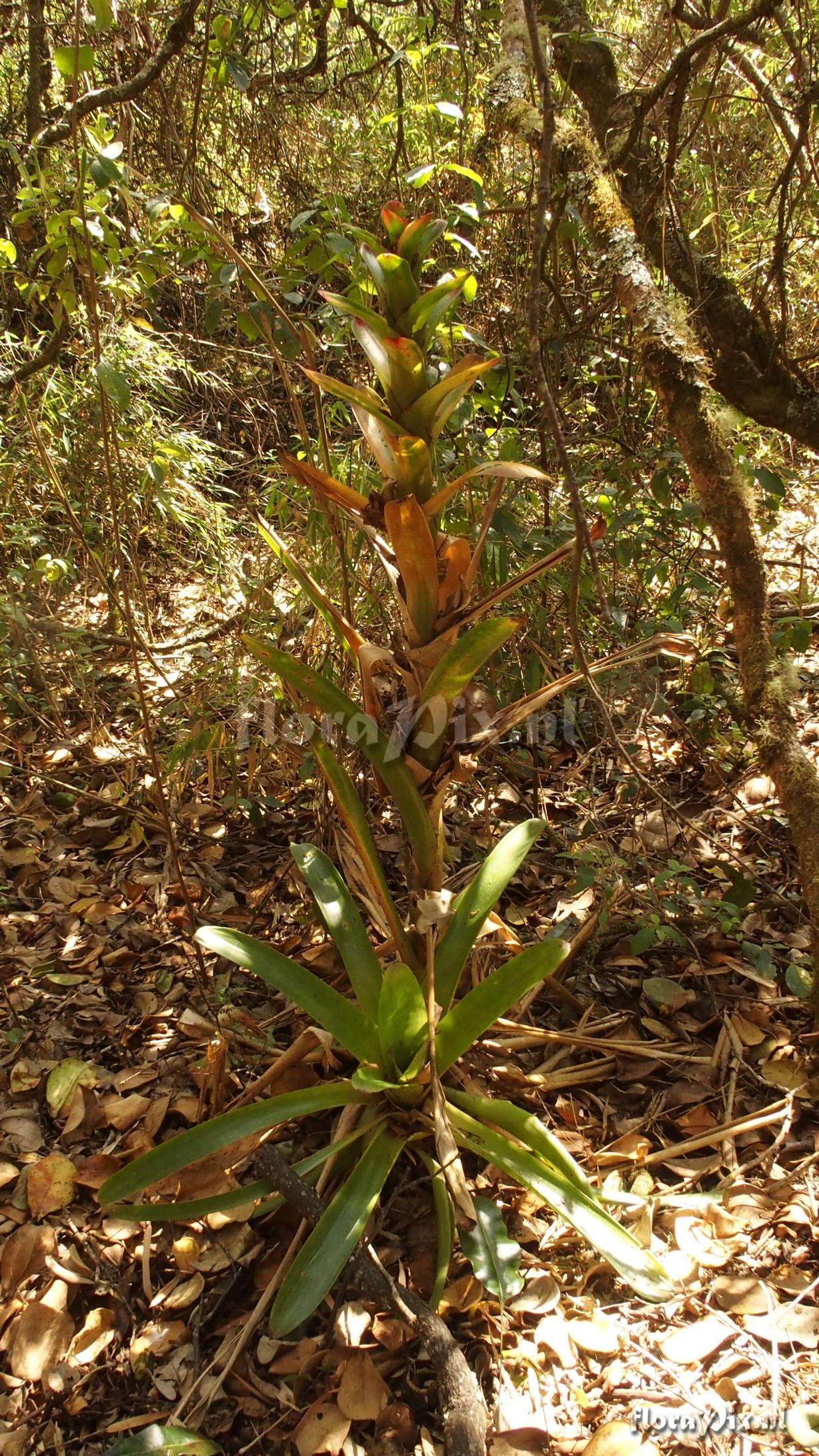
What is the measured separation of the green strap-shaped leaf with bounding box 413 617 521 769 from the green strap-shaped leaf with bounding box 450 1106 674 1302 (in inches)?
21.2

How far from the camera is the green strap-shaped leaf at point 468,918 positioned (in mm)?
1385

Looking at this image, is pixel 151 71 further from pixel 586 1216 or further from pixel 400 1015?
pixel 586 1216

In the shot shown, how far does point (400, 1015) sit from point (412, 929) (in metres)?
0.18

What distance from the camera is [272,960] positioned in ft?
4.40

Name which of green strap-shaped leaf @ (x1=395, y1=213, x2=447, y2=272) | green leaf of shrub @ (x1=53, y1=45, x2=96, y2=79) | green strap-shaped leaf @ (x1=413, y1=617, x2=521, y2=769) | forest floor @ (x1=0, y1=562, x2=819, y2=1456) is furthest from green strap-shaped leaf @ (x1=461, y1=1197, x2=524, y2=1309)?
green leaf of shrub @ (x1=53, y1=45, x2=96, y2=79)

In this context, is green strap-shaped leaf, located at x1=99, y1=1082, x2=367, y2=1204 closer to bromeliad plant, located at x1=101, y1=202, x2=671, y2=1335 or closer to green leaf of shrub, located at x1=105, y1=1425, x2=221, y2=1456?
bromeliad plant, located at x1=101, y1=202, x2=671, y2=1335

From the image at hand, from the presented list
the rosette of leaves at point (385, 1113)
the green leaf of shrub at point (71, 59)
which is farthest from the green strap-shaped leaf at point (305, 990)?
the green leaf of shrub at point (71, 59)

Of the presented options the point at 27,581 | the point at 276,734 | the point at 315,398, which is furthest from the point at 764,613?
the point at 27,581

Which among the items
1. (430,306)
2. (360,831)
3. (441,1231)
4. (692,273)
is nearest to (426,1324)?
(441,1231)

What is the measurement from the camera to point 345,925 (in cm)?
142

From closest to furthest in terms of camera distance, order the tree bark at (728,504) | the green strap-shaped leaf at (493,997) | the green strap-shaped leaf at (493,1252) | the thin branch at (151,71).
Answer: the green strap-shaped leaf at (493,1252) < the green strap-shaped leaf at (493,997) < the tree bark at (728,504) < the thin branch at (151,71)

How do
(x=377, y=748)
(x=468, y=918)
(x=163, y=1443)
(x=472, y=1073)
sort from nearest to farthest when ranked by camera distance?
(x=163, y=1443) < (x=377, y=748) < (x=468, y=918) < (x=472, y=1073)

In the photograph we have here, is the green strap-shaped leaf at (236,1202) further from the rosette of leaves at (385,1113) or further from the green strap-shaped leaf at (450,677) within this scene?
the green strap-shaped leaf at (450,677)

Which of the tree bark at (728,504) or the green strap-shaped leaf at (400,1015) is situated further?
the tree bark at (728,504)
